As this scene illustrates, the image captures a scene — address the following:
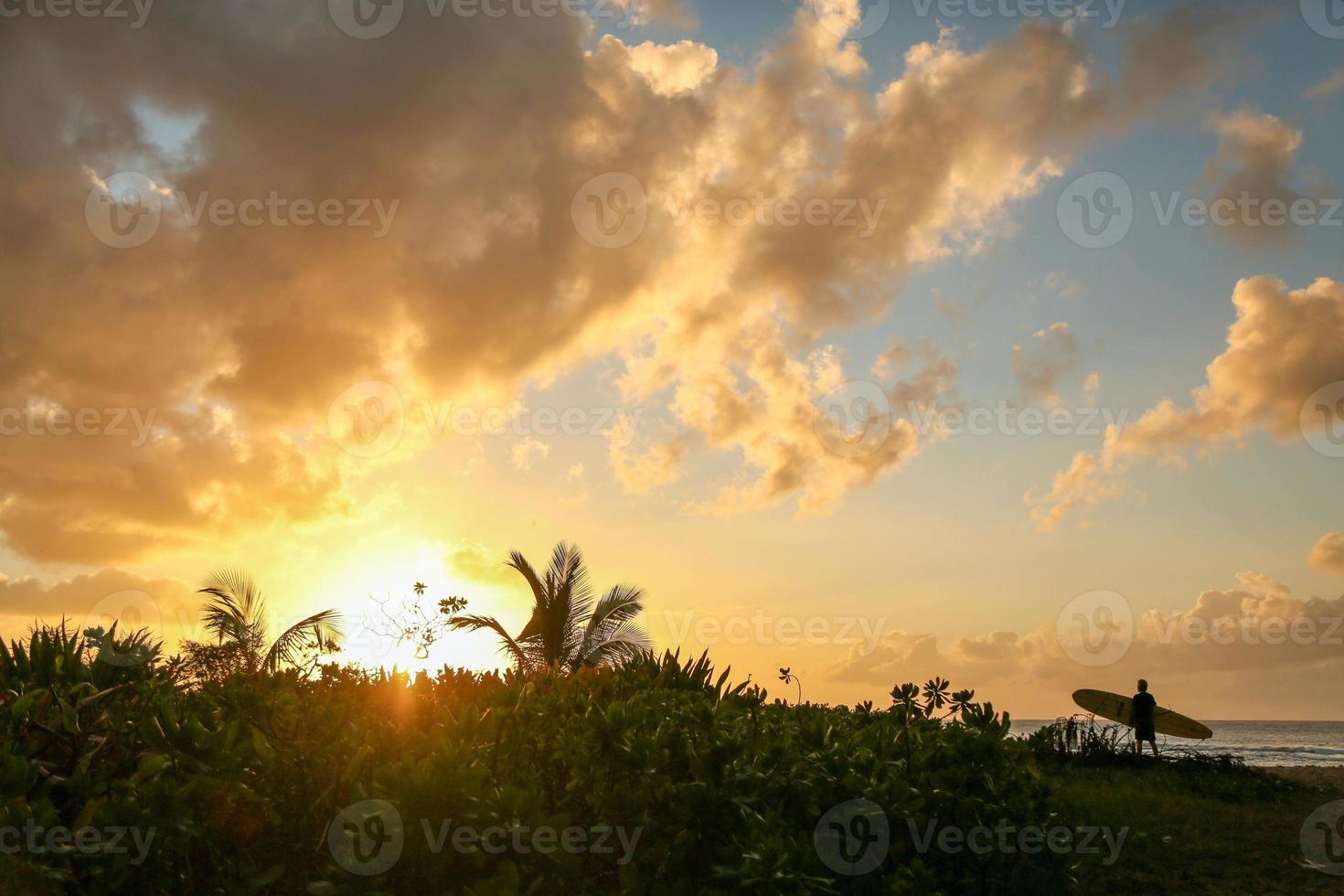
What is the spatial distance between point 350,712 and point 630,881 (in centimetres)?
144

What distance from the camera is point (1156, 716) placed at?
53.3 ft

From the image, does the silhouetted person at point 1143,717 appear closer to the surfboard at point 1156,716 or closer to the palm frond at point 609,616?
the surfboard at point 1156,716

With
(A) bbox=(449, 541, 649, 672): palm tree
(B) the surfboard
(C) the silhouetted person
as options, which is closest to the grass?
(C) the silhouetted person

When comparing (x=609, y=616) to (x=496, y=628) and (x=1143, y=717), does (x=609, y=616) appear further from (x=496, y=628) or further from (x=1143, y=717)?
(x=1143, y=717)

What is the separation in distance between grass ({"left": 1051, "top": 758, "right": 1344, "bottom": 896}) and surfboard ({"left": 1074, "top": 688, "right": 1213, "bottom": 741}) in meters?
2.27

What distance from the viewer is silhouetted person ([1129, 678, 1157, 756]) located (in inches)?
591

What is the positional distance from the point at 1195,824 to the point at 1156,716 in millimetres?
8147

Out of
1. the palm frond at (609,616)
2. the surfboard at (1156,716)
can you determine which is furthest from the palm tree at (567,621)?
the surfboard at (1156,716)

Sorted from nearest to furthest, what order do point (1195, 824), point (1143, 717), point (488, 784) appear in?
point (488, 784) → point (1195, 824) → point (1143, 717)

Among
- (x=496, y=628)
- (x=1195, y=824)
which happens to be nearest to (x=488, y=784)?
(x=1195, y=824)

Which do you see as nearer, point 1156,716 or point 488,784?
point 488,784

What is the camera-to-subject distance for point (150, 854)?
2.44m

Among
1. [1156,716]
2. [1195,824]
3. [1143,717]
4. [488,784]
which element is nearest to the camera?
[488,784]

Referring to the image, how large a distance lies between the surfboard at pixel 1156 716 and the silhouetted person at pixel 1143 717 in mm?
338
